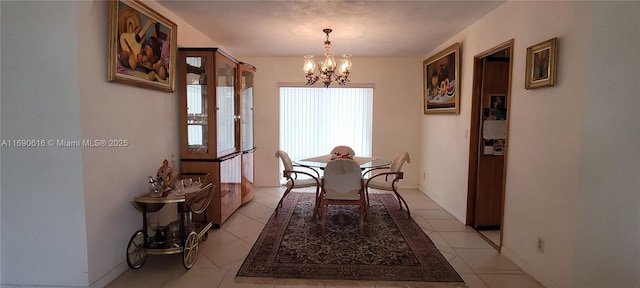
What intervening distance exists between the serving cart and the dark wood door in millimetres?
3112

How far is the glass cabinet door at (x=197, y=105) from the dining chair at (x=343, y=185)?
1.42 m

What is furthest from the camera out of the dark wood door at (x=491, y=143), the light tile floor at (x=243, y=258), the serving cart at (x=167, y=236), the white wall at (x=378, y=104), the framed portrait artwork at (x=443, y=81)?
the white wall at (x=378, y=104)

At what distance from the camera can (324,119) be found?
5863 millimetres

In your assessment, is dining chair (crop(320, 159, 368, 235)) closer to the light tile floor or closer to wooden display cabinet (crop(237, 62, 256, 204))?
the light tile floor

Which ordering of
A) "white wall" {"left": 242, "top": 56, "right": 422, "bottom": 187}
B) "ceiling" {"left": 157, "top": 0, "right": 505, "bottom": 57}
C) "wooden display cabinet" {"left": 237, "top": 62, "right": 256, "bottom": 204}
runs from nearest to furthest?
1. "ceiling" {"left": 157, "top": 0, "right": 505, "bottom": 57}
2. "wooden display cabinet" {"left": 237, "top": 62, "right": 256, "bottom": 204}
3. "white wall" {"left": 242, "top": 56, "right": 422, "bottom": 187}

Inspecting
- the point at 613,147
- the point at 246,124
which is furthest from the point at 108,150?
the point at 613,147

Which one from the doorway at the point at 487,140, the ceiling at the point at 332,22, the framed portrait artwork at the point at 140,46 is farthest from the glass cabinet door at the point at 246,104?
the doorway at the point at 487,140

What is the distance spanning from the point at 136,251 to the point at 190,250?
45 centimetres

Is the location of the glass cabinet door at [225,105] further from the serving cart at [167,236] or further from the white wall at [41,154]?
the white wall at [41,154]

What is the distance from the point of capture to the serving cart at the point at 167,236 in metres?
2.57

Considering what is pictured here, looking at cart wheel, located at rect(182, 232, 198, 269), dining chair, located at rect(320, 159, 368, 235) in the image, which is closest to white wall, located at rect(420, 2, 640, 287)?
dining chair, located at rect(320, 159, 368, 235)

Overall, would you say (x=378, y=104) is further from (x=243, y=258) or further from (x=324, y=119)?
(x=243, y=258)

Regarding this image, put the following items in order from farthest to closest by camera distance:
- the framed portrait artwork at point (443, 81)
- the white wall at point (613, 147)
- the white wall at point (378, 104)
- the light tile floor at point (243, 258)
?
the white wall at point (378, 104) → the framed portrait artwork at point (443, 81) → the light tile floor at point (243, 258) → the white wall at point (613, 147)

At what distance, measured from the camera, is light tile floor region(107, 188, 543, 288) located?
2.44 metres
